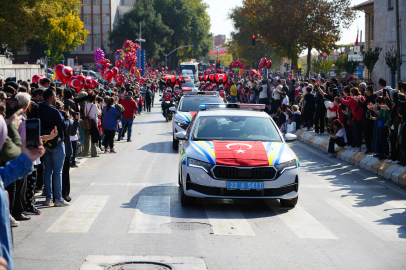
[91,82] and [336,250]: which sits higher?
[91,82]

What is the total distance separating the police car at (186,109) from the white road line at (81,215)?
758 centimetres

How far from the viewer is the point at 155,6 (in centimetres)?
9894

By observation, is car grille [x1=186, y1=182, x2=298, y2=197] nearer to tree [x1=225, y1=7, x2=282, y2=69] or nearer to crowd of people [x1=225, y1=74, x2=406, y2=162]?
crowd of people [x1=225, y1=74, x2=406, y2=162]

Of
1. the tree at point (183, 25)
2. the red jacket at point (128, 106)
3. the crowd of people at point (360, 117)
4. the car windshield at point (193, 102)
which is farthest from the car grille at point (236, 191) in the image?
the tree at point (183, 25)

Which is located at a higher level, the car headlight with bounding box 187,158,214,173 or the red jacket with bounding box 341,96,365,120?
the red jacket with bounding box 341,96,365,120

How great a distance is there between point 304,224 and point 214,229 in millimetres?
1354

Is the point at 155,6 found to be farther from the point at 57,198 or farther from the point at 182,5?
the point at 57,198

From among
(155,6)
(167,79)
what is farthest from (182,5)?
(167,79)

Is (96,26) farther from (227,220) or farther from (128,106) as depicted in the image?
(227,220)

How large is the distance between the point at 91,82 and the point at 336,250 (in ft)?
39.2

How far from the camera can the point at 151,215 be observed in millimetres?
8250

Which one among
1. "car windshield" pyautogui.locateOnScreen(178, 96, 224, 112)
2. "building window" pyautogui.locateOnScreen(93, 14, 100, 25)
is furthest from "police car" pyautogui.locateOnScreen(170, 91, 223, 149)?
"building window" pyautogui.locateOnScreen(93, 14, 100, 25)

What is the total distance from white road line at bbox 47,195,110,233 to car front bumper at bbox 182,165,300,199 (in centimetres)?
149

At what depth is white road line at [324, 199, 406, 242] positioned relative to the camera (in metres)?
7.41
